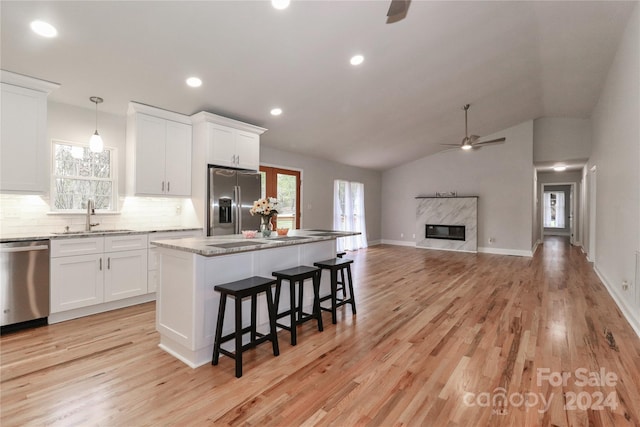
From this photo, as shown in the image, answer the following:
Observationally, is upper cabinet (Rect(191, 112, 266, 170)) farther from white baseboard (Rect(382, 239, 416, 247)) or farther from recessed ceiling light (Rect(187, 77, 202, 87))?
white baseboard (Rect(382, 239, 416, 247))

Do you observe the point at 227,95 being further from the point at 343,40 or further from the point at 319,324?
the point at 319,324

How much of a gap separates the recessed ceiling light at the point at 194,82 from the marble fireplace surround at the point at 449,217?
24.5ft

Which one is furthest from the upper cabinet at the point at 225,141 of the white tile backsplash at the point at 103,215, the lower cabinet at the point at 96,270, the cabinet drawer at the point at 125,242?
the lower cabinet at the point at 96,270

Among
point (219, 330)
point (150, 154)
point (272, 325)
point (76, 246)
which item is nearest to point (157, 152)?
point (150, 154)

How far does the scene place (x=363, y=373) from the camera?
231 centimetres

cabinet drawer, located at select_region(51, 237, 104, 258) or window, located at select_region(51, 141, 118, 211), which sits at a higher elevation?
window, located at select_region(51, 141, 118, 211)

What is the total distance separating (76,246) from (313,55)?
3440 millimetres

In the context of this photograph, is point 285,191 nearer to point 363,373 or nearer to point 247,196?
point 247,196

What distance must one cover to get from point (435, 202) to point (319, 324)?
7180 mm

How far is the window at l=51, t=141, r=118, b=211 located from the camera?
12.6 feet

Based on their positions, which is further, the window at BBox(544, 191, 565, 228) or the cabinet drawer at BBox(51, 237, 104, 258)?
the window at BBox(544, 191, 565, 228)

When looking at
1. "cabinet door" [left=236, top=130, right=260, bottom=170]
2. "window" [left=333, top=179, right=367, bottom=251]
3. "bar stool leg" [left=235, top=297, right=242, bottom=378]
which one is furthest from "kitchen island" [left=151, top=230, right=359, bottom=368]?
"window" [left=333, top=179, right=367, bottom=251]

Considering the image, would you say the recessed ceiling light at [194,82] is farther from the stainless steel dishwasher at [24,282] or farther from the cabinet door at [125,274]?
the stainless steel dishwasher at [24,282]

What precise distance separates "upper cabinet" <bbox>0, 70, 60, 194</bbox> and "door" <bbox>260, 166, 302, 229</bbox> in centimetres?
359
